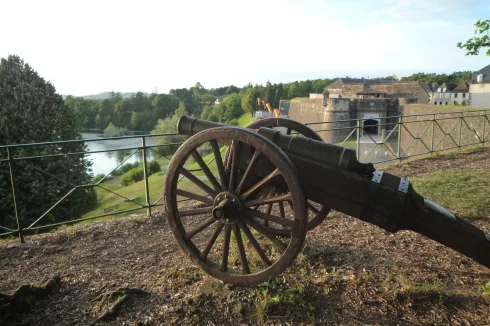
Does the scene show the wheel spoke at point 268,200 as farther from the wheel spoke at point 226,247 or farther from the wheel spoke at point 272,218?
the wheel spoke at point 226,247

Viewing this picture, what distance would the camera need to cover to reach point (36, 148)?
1520cm

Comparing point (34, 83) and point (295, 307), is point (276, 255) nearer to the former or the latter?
point (295, 307)

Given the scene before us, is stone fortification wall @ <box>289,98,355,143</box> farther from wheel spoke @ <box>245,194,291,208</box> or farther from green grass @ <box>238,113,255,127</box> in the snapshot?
wheel spoke @ <box>245,194,291,208</box>

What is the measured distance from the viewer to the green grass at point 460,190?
17.9ft

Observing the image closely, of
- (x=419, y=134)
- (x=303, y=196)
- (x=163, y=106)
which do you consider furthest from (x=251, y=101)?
(x=303, y=196)

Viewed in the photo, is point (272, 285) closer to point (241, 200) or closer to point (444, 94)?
point (241, 200)

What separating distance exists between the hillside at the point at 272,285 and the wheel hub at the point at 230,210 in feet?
2.13

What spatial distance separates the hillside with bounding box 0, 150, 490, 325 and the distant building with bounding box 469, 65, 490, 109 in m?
20.8

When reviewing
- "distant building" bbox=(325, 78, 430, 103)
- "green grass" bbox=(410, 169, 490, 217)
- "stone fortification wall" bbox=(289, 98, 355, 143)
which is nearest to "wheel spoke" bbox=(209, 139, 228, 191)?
"green grass" bbox=(410, 169, 490, 217)

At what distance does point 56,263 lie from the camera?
4293 mm

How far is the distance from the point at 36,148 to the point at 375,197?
1551 cm

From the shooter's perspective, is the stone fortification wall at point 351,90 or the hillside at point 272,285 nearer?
the hillside at point 272,285

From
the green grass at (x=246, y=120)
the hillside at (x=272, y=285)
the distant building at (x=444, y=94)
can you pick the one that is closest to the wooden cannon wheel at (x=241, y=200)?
the hillside at (x=272, y=285)

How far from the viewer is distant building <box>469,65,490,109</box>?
1092 inches
